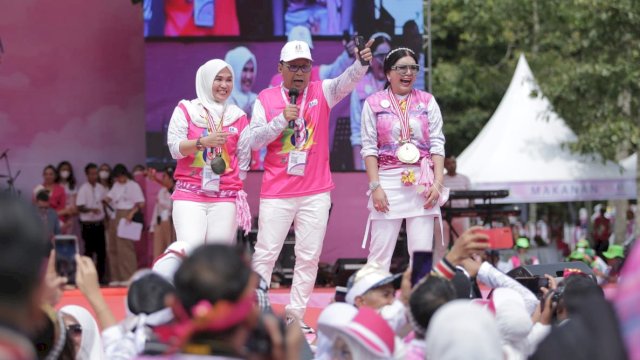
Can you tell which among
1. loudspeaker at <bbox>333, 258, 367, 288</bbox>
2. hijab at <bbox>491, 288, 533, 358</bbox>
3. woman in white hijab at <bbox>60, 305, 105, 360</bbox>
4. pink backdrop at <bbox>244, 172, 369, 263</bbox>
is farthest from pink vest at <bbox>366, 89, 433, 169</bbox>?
pink backdrop at <bbox>244, 172, 369, 263</bbox>

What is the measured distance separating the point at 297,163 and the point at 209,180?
0.55m

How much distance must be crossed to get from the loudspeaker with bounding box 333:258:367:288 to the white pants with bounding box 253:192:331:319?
448 centimetres

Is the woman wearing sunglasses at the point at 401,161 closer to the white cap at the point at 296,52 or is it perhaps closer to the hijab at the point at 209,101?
the white cap at the point at 296,52

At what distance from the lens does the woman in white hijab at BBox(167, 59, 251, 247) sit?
6754mm

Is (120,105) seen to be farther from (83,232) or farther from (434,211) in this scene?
(434,211)

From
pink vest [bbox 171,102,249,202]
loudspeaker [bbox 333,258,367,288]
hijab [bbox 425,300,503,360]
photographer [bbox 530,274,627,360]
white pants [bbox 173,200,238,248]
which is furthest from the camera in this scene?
loudspeaker [bbox 333,258,367,288]

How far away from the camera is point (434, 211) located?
680cm

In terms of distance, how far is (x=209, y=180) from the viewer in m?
6.78

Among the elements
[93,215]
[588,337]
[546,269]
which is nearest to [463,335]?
[588,337]

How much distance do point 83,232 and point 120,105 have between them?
1990 mm

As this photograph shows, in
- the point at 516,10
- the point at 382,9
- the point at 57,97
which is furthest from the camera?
the point at 516,10

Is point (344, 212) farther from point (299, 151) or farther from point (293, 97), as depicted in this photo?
point (293, 97)

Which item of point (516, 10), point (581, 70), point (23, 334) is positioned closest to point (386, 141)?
point (23, 334)

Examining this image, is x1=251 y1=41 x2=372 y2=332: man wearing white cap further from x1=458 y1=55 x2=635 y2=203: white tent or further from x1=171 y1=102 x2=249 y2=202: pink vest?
x1=458 y1=55 x2=635 y2=203: white tent
